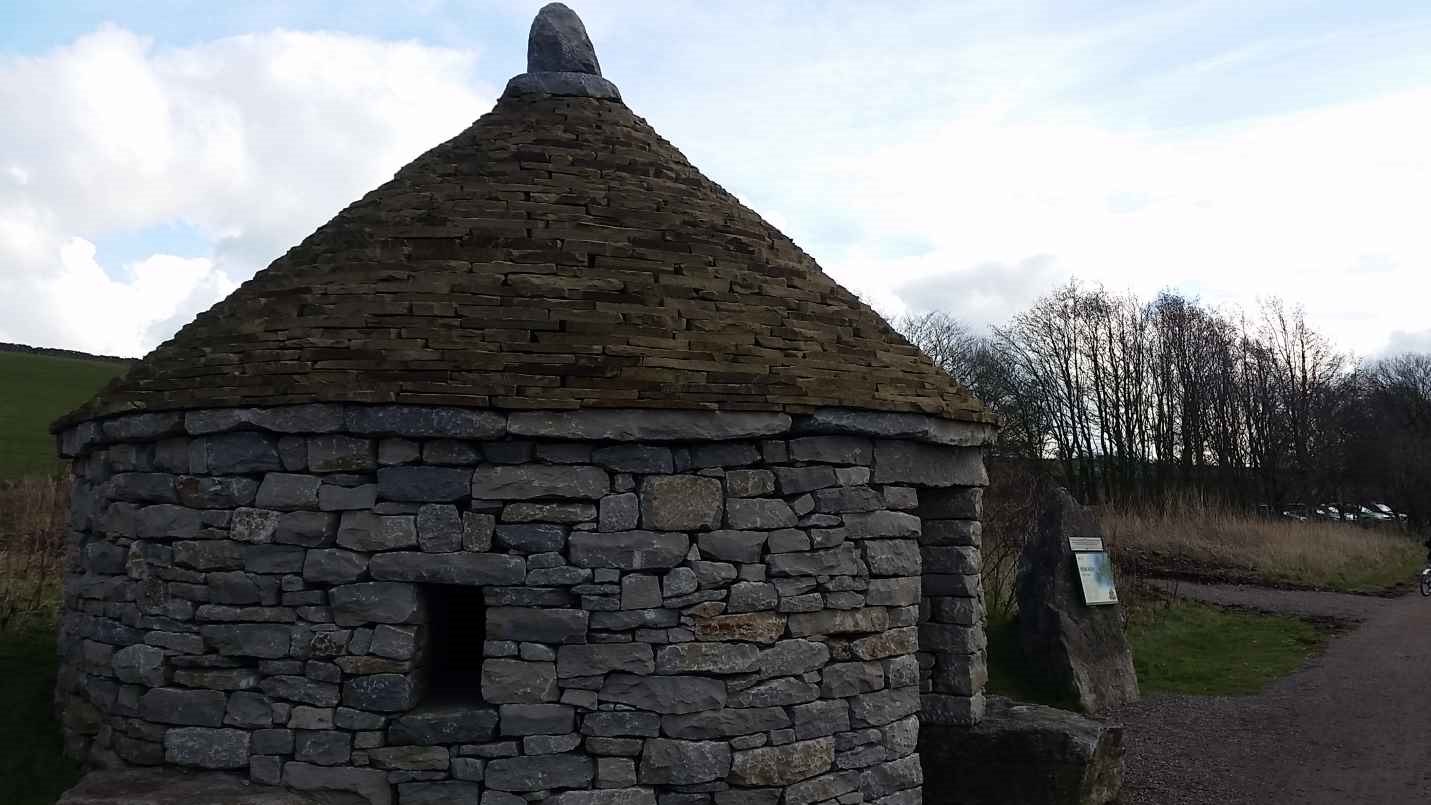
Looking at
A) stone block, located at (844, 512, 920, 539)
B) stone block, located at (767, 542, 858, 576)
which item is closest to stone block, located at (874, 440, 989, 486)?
stone block, located at (844, 512, 920, 539)

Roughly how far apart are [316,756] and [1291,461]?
33543mm

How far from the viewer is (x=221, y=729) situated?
4.88 metres

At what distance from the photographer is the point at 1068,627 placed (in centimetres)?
902

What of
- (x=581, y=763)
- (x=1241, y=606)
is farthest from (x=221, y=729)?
(x=1241, y=606)

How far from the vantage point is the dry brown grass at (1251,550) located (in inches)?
714

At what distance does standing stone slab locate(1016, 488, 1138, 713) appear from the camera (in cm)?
891

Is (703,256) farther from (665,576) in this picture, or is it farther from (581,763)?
(581,763)

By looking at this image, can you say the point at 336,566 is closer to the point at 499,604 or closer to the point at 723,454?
the point at 499,604

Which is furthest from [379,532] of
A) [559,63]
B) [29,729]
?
[559,63]

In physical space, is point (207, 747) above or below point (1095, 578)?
below

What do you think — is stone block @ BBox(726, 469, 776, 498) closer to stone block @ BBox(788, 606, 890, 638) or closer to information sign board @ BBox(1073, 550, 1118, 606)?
stone block @ BBox(788, 606, 890, 638)

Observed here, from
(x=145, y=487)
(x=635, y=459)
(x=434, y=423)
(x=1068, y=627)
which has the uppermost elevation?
(x=434, y=423)

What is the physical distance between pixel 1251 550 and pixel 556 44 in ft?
59.4

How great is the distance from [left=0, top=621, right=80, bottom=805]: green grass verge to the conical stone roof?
1909mm
